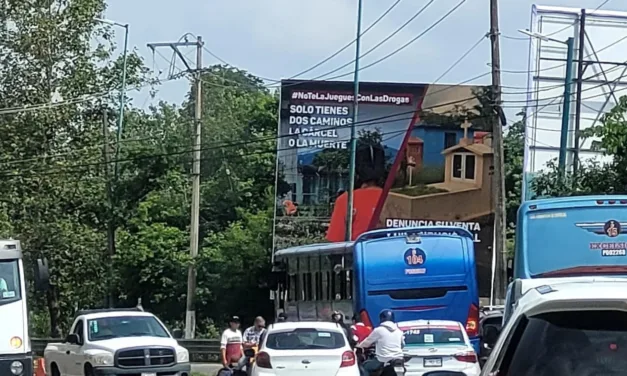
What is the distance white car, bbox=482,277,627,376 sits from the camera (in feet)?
19.8

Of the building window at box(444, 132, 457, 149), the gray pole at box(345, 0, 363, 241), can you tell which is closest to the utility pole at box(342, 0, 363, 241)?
the gray pole at box(345, 0, 363, 241)

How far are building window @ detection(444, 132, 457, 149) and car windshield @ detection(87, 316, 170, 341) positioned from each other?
955 inches

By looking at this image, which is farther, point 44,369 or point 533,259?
point 44,369

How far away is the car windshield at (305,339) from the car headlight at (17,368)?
3879 mm

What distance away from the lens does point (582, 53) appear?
39844 mm

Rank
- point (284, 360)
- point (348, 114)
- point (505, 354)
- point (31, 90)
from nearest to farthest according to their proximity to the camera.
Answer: point (505, 354), point (284, 360), point (348, 114), point (31, 90)

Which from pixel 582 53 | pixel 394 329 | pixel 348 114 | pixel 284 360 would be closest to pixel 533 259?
pixel 394 329

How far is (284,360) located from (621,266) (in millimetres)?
5181

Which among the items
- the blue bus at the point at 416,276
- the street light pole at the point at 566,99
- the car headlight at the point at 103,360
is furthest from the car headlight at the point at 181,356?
the street light pole at the point at 566,99

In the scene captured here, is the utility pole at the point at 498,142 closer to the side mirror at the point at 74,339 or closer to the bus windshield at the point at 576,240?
the side mirror at the point at 74,339

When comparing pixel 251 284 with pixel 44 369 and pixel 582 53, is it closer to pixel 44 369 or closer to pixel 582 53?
pixel 582 53

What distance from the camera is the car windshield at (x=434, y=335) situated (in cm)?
2150

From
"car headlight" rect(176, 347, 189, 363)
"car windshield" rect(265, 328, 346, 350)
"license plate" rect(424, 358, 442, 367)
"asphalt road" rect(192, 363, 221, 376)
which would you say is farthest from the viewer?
"asphalt road" rect(192, 363, 221, 376)

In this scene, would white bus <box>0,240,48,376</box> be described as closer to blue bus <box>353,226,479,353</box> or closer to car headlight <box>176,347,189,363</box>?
car headlight <box>176,347,189,363</box>
